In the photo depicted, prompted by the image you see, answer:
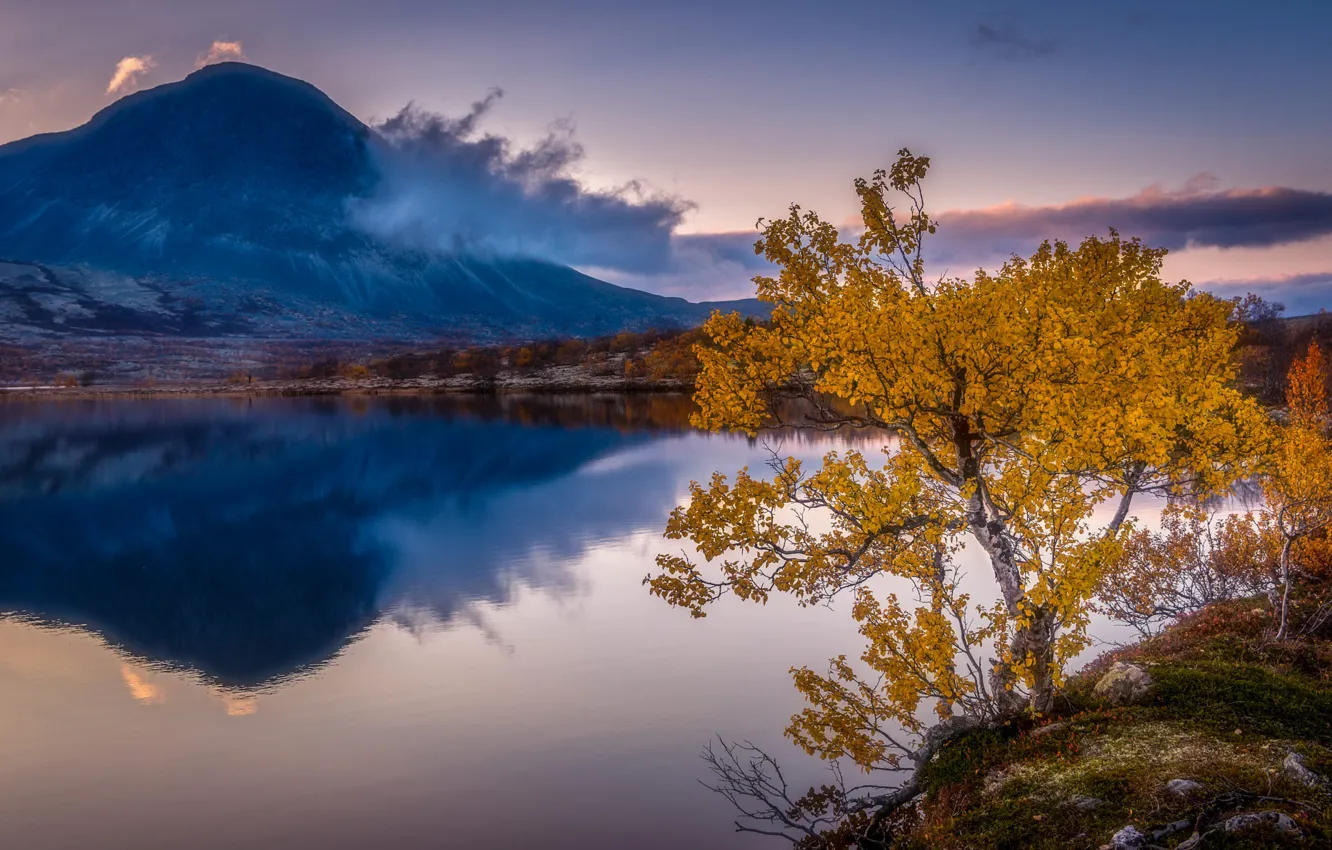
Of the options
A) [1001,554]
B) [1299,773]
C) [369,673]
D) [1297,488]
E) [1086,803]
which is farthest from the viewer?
[369,673]

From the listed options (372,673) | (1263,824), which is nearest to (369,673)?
(372,673)

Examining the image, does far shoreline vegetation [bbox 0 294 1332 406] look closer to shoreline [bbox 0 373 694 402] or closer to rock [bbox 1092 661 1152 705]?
shoreline [bbox 0 373 694 402]

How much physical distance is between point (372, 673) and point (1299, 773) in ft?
69.2

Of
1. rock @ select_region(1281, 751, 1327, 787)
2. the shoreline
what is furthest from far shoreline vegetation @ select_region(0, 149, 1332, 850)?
the shoreline

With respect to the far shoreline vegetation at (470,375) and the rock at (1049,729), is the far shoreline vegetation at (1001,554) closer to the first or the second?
the rock at (1049,729)

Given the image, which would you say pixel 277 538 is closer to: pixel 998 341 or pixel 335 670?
pixel 335 670

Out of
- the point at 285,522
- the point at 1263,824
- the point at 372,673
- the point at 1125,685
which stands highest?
the point at 1263,824

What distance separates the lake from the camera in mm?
16641

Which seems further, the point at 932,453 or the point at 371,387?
the point at 371,387

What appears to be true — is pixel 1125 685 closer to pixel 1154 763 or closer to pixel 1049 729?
pixel 1049 729

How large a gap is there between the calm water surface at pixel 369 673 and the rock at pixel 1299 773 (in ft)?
26.3

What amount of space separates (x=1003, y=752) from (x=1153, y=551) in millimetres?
15837

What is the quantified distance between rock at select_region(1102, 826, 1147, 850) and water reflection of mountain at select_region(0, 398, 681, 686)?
2159 cm

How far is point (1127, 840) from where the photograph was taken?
31.7 feet
